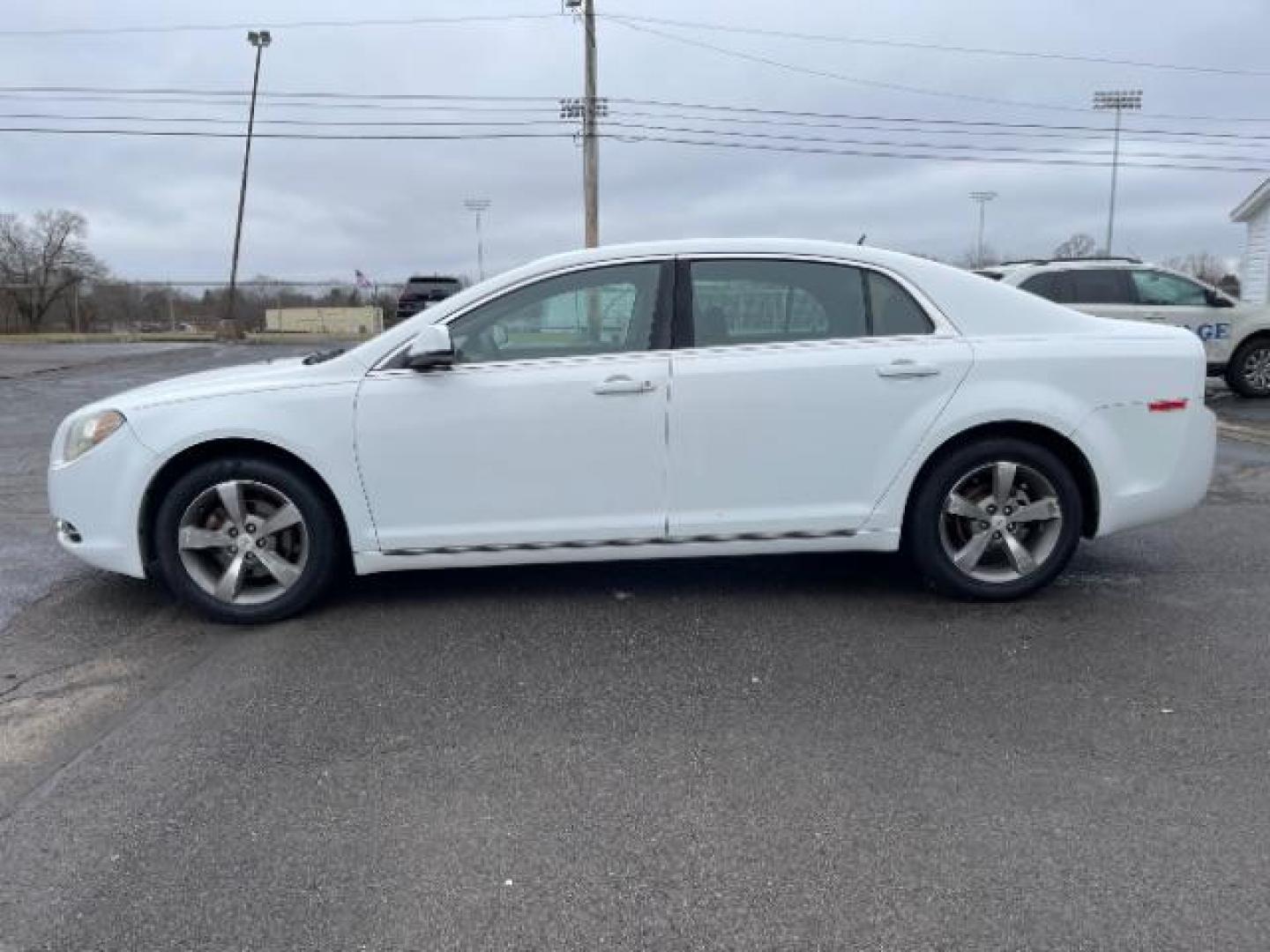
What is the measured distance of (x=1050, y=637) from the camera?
14.0 feet

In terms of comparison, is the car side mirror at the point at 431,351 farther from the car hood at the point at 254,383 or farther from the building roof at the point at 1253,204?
the building roof at the point at 1253,204

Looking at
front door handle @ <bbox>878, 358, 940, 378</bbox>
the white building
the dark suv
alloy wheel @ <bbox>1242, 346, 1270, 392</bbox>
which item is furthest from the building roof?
front door handle @ <bbox>878, 358, 940, 378</bbox>

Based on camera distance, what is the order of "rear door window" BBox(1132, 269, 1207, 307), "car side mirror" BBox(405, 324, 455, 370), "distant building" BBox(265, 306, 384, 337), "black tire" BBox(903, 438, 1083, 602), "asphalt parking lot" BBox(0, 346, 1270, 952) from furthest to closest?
"distant building" BBox(265, 306, 384, 337) → "rear door window" BBox(1132, 269, 1207, 307) → "black tire" BBox(903, 438, 1083, 602) → "car side mirror" BBox(405, 324, 455, 370) → "asphalt parking lot" BBox(0, 346, 1270, 952)

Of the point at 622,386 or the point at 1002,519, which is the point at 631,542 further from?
the point at 1002,519

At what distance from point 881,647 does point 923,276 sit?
1.74 meters

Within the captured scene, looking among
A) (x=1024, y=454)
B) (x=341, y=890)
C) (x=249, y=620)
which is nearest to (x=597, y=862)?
(x=341, y=890)

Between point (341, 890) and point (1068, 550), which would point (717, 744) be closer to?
point (341, 890)

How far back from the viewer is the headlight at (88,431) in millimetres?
4391

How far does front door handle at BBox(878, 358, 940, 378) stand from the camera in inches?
175

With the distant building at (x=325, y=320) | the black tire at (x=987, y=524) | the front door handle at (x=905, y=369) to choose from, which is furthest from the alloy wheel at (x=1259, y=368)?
the distant building at (x=325, y=320)

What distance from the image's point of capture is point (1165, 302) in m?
13.6

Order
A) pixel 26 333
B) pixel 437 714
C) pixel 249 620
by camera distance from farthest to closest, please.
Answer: pixel 26 333 → pixel 249 620 → pixel 437 714

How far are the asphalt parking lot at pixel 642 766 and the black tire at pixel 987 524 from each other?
145 millimetres

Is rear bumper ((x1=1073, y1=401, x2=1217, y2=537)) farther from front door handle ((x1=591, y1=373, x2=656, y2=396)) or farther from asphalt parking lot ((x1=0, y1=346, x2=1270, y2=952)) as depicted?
front door handle ((x1=591, y1=373, x2=656, y2=396))
